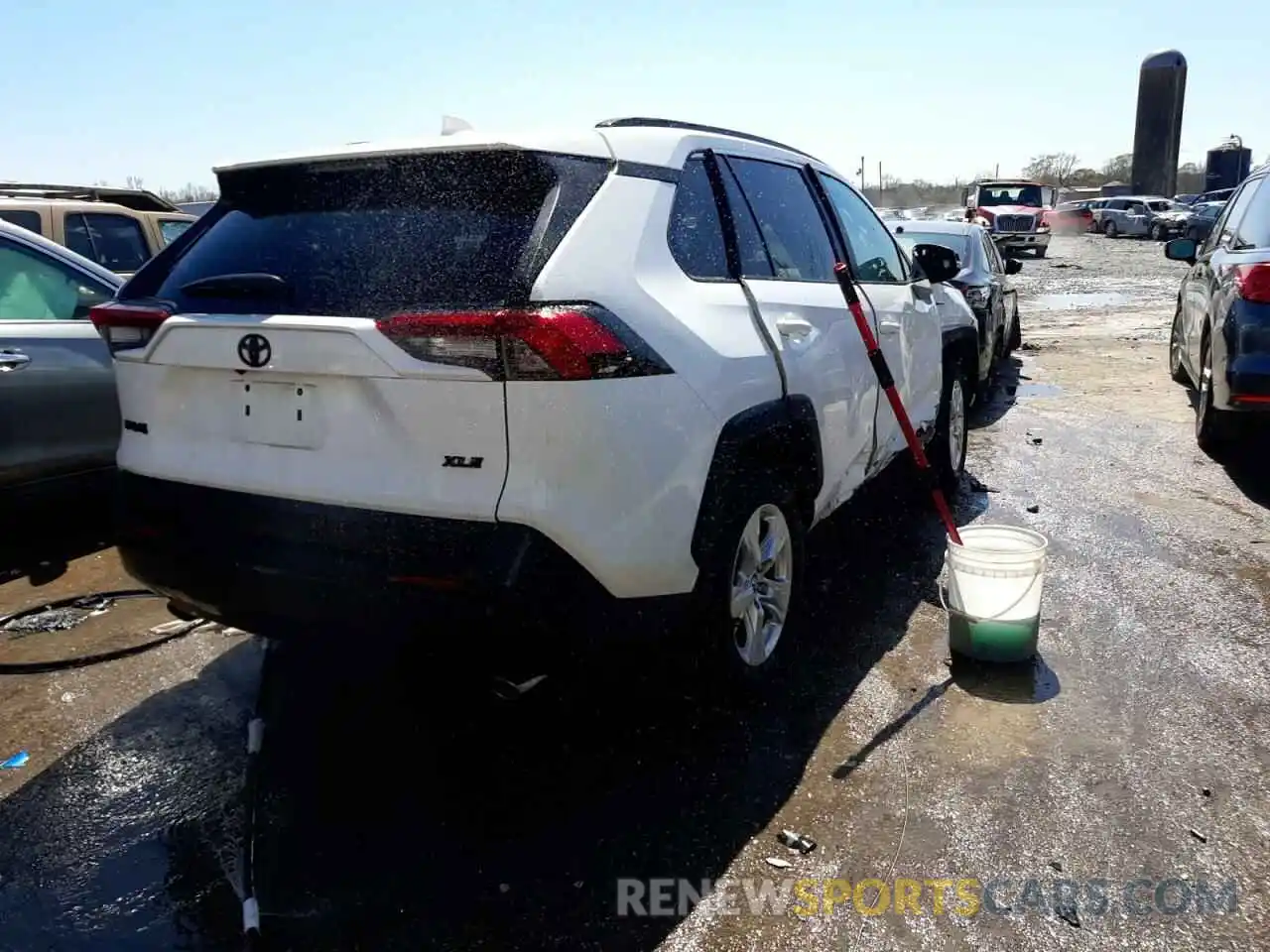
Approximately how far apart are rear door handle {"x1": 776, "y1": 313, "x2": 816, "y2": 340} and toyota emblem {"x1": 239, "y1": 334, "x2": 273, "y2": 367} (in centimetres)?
165

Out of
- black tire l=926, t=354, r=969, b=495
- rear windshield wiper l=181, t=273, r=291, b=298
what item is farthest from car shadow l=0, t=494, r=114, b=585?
black tire l=926, t=354, r=969, b=495

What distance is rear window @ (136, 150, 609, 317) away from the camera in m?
2.58

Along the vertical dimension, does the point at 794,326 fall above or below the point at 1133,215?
above

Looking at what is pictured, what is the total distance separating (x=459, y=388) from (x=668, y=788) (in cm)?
140

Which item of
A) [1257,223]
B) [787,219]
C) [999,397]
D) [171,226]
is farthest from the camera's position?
[171,226]

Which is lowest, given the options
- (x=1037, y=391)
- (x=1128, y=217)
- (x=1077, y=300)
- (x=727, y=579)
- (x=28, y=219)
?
(x=1077, y=300)

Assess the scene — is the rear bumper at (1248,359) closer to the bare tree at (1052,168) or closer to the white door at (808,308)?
the white door at (808,308)

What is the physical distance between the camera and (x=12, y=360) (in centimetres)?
450

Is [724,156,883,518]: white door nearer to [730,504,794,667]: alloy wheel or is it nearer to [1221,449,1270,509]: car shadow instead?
[730,504,794,667]: alloy wheel

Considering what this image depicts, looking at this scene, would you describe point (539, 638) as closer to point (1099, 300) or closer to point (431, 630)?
point (431, 630)

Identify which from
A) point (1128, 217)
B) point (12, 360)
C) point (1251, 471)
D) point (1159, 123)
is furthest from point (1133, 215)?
point (12, 360)

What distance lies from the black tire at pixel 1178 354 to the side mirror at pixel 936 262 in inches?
182

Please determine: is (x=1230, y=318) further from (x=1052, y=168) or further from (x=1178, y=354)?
(x=1052, y=168)

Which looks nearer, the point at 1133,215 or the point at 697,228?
the point at 697,228
